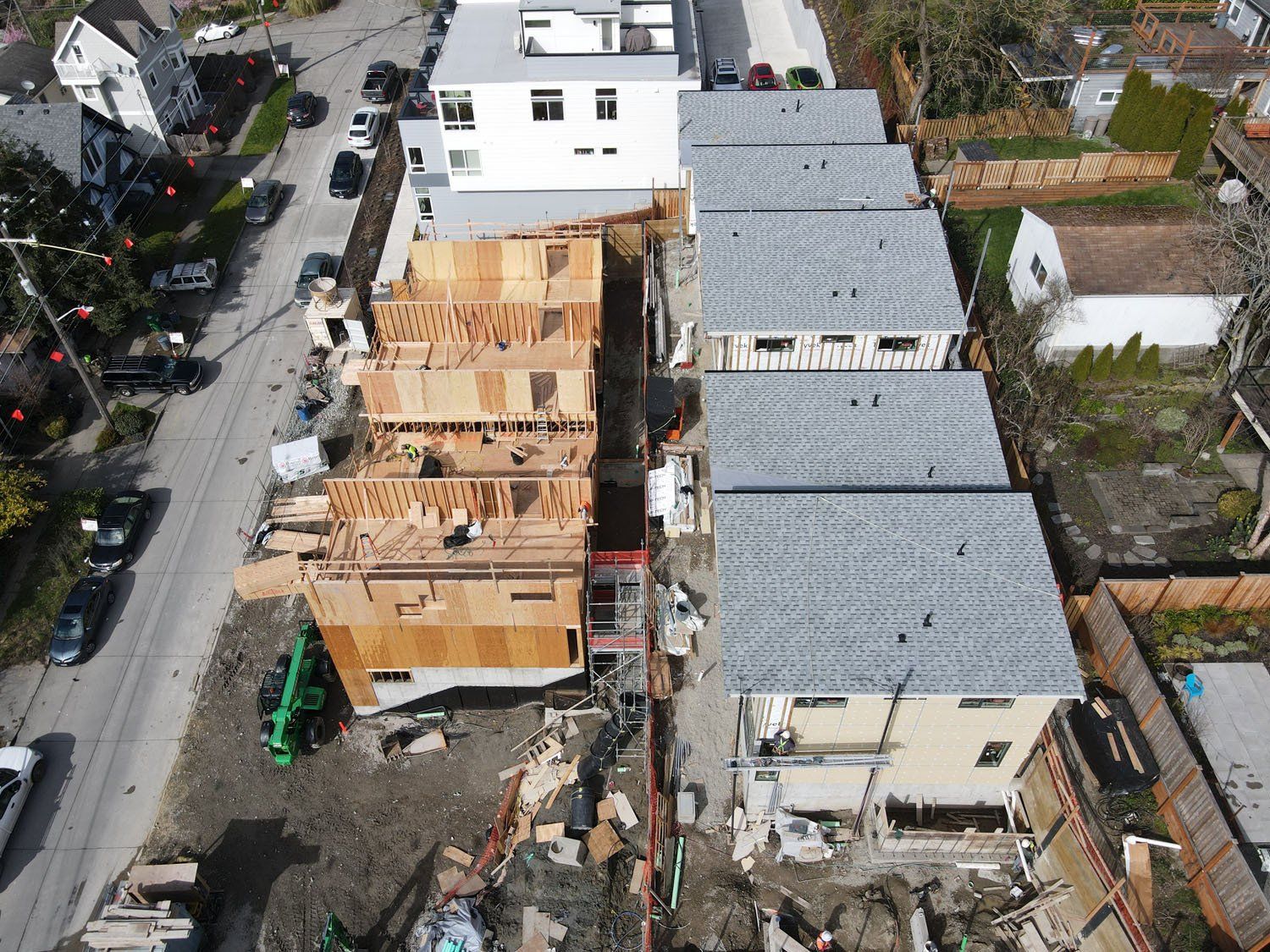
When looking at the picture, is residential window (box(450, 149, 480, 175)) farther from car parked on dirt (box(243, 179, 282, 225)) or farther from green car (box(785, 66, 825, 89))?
green car (box(785, 66, 825, 89))

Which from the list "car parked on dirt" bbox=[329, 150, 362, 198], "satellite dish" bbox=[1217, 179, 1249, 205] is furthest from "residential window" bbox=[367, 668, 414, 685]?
"satellite dish" bbox=[1217, 179, 1249, 205]

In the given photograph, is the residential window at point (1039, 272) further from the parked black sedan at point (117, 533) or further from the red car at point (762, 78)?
the parked black sedan at point (117, 533)

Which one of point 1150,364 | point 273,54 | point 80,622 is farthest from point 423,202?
point 1150,364

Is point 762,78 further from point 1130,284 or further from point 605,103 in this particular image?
point 1130,284

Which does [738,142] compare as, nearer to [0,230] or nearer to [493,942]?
[0,230]

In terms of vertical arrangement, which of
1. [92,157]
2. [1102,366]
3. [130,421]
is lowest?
[130,421]

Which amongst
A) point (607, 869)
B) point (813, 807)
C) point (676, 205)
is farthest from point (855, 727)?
point (676, 205)
